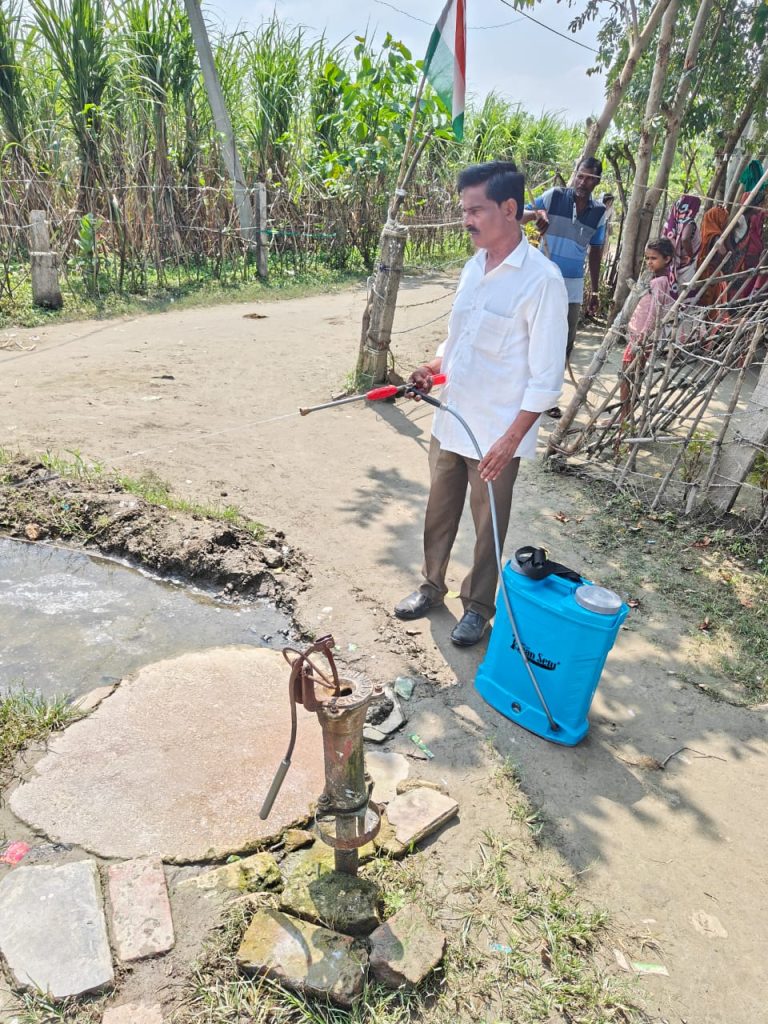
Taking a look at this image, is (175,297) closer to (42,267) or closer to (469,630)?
(42,267)

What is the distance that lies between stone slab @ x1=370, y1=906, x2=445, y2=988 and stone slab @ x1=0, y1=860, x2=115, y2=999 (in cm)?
65

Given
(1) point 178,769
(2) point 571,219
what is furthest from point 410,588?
(2) point 571,219

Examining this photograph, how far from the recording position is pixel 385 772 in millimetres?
2357

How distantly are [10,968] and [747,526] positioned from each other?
12.7 ft

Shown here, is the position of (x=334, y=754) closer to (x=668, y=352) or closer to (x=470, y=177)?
(x=470, y=177)

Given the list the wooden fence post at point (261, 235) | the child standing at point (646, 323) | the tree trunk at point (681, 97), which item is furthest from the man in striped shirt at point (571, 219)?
the wooden fence post at point (261, 235)

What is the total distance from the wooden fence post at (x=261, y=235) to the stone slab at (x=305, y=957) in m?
9.04

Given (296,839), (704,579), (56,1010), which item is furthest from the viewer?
(704,579)

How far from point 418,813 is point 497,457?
1.25 meters

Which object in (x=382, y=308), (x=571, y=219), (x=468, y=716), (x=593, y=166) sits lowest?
(x=468, y=716)

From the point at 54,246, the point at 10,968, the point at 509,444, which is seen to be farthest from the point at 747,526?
the point at 54,246

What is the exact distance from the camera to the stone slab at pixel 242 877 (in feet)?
6.25

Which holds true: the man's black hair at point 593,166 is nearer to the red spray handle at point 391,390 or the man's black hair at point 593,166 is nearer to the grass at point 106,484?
the red spray handle at point 391,390

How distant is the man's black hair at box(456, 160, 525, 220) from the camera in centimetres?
241
